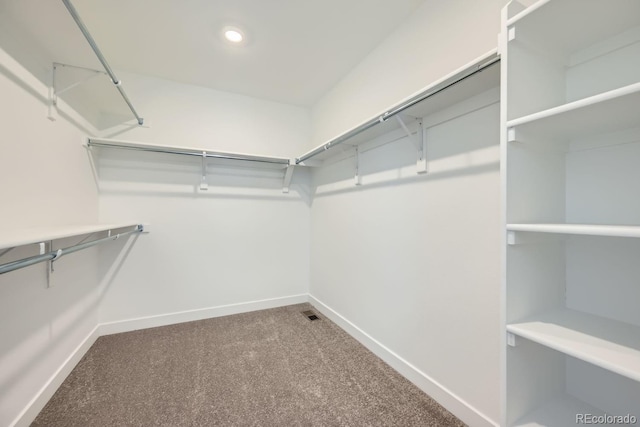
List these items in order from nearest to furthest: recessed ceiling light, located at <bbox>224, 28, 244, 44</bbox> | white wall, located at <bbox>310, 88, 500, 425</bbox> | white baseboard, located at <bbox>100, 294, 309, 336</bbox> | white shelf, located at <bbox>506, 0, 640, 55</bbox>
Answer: white shelf, located at <bbox>506, 0, 640, 55</bbox> → white wall, located at <bbox>310, 88, 500, 425</bbox> → recessed ceiling light, located at <bbox>224, 28, 244, 44</bbox> → white baseboard, located at <bbox>100, 294, 309, 336</bbox>

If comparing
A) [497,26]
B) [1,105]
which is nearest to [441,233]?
[497,26]

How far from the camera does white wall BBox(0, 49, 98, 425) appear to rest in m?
1.29

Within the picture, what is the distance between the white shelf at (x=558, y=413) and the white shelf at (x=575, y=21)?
1.34 metres

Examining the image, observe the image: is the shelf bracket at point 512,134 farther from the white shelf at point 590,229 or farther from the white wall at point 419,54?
the white wall at point 419,54

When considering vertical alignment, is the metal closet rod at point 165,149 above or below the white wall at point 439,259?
above

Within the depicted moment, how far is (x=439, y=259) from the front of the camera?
153 cm

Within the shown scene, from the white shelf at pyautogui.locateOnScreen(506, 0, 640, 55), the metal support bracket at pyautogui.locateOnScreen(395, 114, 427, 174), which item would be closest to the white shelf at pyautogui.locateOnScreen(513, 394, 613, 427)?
the metal support bracket at pyautogui.locateOnScreen(395, 114, 427, 174)

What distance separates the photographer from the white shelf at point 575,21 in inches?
30.2

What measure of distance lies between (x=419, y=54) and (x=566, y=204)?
1.24 meters

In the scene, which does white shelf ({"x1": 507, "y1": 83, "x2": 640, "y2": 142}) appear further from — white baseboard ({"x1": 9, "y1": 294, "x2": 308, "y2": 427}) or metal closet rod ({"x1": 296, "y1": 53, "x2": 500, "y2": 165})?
white baseboard ({"x1": 9, "y1": 294, "x2": 308, "y2": 427})

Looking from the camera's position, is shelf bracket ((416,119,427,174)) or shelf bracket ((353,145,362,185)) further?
shelf bracket ((353,145,362,185))

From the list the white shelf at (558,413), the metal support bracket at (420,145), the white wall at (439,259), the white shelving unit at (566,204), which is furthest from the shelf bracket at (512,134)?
the white shelf at (558,413)

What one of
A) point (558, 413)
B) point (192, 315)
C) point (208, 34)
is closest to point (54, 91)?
point (208, 34)

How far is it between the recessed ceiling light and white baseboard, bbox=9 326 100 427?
260 cm
